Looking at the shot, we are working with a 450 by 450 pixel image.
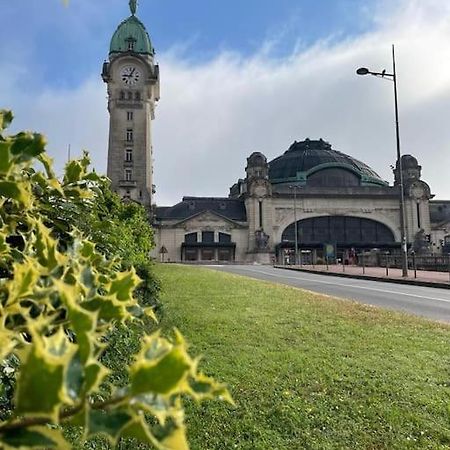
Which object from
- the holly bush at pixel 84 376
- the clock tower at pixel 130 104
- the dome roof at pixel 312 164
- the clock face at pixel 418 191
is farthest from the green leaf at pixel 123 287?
the dome roof at pixel 312 164

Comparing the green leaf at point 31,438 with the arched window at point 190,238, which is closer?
the green leaf at point 31,438

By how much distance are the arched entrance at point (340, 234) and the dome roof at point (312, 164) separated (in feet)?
29.8

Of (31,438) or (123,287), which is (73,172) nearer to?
(123,287)

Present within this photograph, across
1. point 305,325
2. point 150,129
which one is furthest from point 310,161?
point 305,325

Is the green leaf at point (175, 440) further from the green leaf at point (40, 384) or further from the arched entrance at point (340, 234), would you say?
the arched entrance at point (340, 234)

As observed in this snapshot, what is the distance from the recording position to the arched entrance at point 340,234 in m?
69.1

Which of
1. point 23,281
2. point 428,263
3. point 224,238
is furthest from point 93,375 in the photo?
point 224,238

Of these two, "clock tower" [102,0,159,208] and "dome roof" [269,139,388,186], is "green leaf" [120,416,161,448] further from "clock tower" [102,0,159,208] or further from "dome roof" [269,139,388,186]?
"dome roof" [269,139,388,186]

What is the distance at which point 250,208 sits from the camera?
69.6 m

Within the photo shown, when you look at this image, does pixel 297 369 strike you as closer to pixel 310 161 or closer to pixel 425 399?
pixel 425 399

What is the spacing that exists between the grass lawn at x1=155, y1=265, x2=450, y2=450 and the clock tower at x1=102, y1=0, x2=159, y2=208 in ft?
196

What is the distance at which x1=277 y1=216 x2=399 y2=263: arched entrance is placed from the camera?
227 ft

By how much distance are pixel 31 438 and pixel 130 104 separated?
71.8 meters

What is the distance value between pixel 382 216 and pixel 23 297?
74.6 metres
